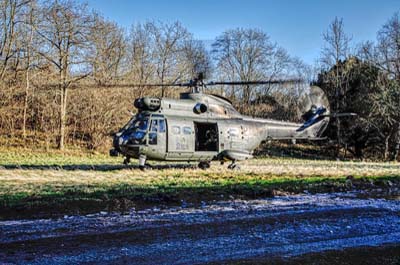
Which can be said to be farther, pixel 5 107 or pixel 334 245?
pixel 5 107

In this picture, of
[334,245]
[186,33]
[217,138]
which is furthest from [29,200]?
[186,33]

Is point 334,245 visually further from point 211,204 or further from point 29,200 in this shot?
point 29,200

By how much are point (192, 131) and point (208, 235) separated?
947cm

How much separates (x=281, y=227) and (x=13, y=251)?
3.94 meters

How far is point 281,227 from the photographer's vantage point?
21.6 ft

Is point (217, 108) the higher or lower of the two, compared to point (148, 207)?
higher

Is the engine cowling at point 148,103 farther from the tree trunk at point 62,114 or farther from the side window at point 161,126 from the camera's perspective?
the tree trunk at point 62,114

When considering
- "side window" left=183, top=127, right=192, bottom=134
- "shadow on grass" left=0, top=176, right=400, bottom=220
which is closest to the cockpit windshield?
"side window" left=183, top=127, right=192, bottom=134

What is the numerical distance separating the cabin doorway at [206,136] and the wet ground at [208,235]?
763cm

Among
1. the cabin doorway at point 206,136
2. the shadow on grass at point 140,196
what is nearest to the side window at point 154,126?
the cabin doorway at point 206,136

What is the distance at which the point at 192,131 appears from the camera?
1535cm

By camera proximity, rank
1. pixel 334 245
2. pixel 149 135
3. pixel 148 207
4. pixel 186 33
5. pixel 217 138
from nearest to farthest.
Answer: pixel 334 245 < pixel 148 207 < pixel 149 135 < pixel 217 138 < pixel 186 33

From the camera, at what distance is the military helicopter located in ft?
47.1

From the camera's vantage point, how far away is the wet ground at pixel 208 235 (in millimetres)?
4945
